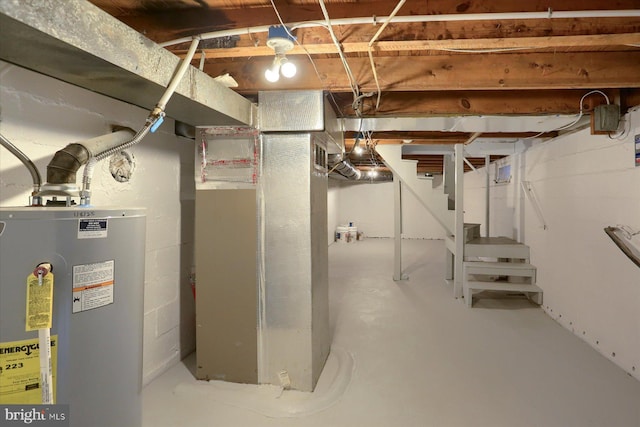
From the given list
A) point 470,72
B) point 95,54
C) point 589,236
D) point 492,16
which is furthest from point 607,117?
point 95,54

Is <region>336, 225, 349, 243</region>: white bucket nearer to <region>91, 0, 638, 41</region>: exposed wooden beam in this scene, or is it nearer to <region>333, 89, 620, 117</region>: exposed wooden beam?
<region>333, 89, 620, 117</region>: exposed wooden beam

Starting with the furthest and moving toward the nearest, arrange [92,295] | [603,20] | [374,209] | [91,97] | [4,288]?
[374,209]
[91,97]
[603,20]
[92,295]
[4,288]

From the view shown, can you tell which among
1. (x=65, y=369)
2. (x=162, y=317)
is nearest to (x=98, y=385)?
(x=65, y=369)

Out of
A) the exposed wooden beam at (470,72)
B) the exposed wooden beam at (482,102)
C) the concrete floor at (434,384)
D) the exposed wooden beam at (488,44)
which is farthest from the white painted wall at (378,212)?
the exposed wooden beam at (488,44)

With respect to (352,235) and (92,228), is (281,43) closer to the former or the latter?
(92,228)

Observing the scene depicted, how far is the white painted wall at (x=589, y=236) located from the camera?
6.97 feet

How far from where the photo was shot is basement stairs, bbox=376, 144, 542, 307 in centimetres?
344

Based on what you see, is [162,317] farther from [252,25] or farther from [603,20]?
[603,20]

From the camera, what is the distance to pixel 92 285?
2.96 feet

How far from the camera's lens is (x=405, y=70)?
1.86 meters

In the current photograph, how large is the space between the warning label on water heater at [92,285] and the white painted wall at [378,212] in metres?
8.53

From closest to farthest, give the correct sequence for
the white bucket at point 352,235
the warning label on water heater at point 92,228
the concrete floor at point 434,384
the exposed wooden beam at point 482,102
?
the warning label on water heater at point 92,228 → the concrete floor at point 434,384 → the exposed wooden beam at point 482,102 → the white bucket at point 352,235

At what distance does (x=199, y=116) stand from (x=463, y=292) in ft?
11.0

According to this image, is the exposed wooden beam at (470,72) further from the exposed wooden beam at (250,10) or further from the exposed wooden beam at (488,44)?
the exposed wooden beam at (250,10)
